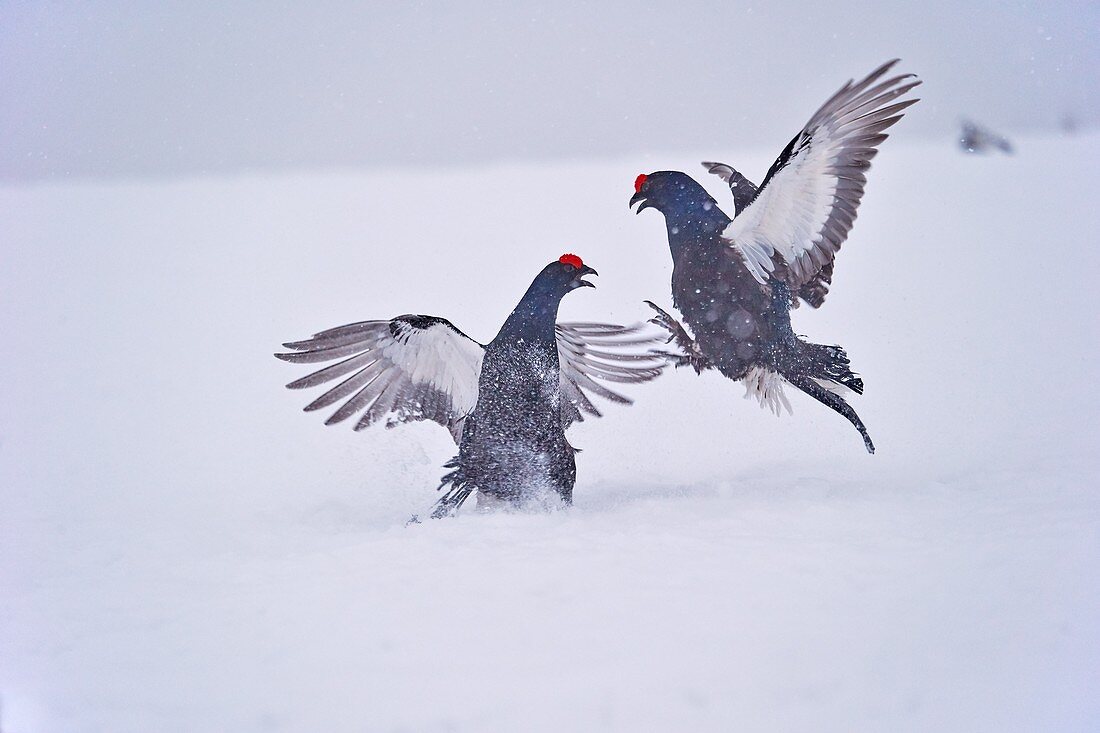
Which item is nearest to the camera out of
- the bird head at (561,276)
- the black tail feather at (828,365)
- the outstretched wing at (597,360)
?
the bird head at (561,276)

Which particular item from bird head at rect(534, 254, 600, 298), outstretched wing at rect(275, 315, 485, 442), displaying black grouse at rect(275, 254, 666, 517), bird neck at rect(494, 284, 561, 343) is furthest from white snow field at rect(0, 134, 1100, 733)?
bird head at rect(534, 254, 600, 298)

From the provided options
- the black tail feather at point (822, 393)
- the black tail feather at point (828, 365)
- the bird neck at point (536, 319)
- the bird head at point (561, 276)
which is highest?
the bird head at point (561, 276)

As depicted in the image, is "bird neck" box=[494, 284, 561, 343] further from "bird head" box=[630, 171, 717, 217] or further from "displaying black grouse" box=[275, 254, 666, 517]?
"bird head" box=[630, 171, 717, 217]

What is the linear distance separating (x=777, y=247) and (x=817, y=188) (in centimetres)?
27

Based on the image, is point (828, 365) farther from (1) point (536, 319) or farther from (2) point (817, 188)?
(1) point (536, 319)

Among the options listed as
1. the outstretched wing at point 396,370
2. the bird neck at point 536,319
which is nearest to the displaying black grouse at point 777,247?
the bird neck at point 536,319

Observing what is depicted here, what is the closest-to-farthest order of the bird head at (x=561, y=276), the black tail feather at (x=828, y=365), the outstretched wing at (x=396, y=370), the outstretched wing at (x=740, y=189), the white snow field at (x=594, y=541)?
the white snow field at (x=594, y=541), the bird head at (x=561, y=276), the outstretched wing at (x=396, y=370), the black tail feather at (x=828, y=365), the outstretched wing at (x=740, y=189)

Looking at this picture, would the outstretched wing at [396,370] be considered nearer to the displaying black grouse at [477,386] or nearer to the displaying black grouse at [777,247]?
the displaying black grouse at [477,386]

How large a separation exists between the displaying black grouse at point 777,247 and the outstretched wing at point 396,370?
89 cm

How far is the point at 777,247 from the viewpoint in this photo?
324 cm

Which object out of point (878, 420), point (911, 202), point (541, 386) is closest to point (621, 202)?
point (911, 202)

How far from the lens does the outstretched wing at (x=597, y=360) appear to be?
390 centimetres

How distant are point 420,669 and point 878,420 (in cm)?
316

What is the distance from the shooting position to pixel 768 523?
2.58m
